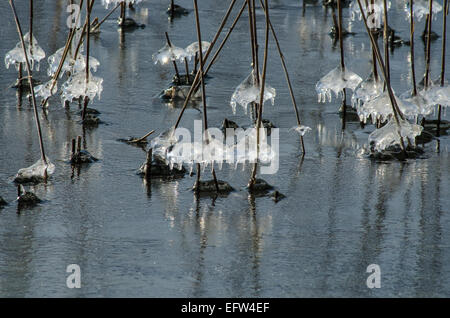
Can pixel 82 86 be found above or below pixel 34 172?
Answer: above

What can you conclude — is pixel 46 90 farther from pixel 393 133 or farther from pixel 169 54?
pixel 393 133

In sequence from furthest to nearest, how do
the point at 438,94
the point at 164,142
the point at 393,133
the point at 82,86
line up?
the point at 82,86 → the point at 438,94 → the point at 393,133 → the point at 164,142

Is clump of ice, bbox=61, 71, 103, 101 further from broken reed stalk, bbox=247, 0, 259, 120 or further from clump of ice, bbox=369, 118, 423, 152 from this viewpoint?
clump of ice, bbox=369, 118, 423, 152

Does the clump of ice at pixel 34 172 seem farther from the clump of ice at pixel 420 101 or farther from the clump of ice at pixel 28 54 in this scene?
the clump of ice at pixel 420 101

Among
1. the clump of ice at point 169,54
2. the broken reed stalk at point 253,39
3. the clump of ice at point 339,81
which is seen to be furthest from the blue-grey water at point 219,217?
the broken reed stalk at point 253,39

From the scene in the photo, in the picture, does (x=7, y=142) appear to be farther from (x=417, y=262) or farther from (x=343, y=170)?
(x=417, y=262)

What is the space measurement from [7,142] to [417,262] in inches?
99.6

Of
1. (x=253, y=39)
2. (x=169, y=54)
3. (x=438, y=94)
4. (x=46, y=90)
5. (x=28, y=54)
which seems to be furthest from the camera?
(x=169, y=54)

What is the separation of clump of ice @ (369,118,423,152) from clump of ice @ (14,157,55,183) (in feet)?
5.66

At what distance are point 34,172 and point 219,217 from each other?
1.01m

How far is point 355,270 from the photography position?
3.72 m

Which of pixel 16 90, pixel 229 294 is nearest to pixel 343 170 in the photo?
pixel 229 294

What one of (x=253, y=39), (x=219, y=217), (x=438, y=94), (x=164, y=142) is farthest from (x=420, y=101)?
(x=219, y=217)

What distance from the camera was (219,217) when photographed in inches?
168
